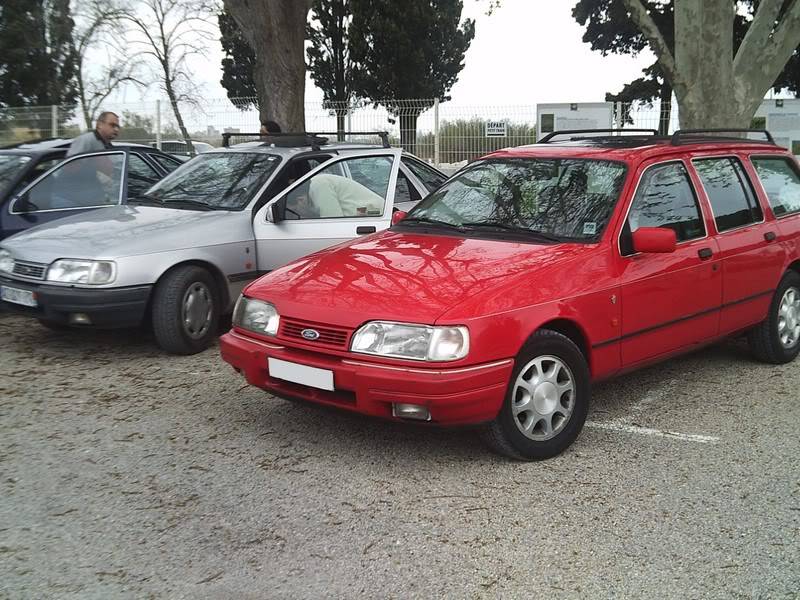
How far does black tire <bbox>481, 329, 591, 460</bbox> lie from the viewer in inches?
162

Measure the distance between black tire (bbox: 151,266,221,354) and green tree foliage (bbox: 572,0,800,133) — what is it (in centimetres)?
2259

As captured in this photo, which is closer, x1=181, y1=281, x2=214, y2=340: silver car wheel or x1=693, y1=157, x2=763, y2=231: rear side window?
x1=693, y1=157, x2=763, y2=231: rear side window

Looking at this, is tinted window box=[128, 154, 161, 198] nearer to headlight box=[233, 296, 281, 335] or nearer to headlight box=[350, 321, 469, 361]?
headlight box=[233, 296, 281, 335]

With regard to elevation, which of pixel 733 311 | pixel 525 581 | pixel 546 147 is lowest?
pixel 525 581

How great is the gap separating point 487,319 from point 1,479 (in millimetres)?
2559

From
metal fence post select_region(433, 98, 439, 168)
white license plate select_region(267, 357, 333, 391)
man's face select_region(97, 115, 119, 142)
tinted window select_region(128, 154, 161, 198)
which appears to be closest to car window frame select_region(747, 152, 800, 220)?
white license plate select_region(267, 357, 333, 391)

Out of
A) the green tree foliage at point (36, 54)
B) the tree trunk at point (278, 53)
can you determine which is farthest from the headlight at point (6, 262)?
the green tree foliage at point (36, 54)

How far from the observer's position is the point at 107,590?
3.11m

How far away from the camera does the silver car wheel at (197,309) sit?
640 cm

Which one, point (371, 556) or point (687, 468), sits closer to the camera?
point (371, 556)

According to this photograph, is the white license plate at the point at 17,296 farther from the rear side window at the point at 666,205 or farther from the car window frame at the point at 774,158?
the car window frame at the point at 774,158

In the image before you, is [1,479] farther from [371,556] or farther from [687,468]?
[687,468]

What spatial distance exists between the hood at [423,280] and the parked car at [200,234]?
1.83m

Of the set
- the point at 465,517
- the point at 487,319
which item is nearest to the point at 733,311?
the point at 487,319
